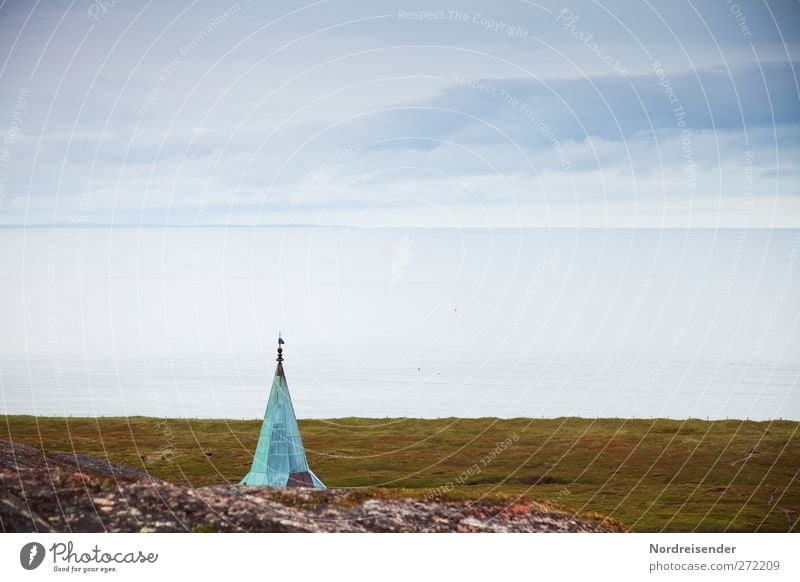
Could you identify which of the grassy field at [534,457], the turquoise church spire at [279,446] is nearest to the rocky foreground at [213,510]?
the turquoise church spire at [279,446]

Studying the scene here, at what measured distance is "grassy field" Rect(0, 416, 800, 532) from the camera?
85375 millimetres

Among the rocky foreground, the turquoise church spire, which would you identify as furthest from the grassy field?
the rocky foreground

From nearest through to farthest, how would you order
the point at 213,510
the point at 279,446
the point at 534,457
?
the point at 213,510 → the point at 279,446 → the point at 534,457

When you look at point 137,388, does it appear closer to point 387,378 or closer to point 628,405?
point 387,378

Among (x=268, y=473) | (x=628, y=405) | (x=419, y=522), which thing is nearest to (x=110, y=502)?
(x=268, y=473)

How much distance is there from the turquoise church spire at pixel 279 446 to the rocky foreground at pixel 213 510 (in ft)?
15.8

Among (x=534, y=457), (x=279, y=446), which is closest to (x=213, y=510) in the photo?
(x=279, y=446)

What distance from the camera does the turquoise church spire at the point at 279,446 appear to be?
4859 cm

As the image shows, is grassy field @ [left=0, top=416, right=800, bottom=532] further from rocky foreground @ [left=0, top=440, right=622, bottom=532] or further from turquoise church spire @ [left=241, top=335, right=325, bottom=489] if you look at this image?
rocky foreground @ [left=0, top=440, right=622, bottom=532]

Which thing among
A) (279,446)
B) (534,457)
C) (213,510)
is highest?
(534,457)

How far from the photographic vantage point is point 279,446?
161 feet

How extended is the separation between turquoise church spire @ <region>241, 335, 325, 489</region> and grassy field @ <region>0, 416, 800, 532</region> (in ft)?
91.3

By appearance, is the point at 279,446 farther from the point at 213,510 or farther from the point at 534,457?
the point at 534,457

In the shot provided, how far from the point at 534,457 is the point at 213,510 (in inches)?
3046
